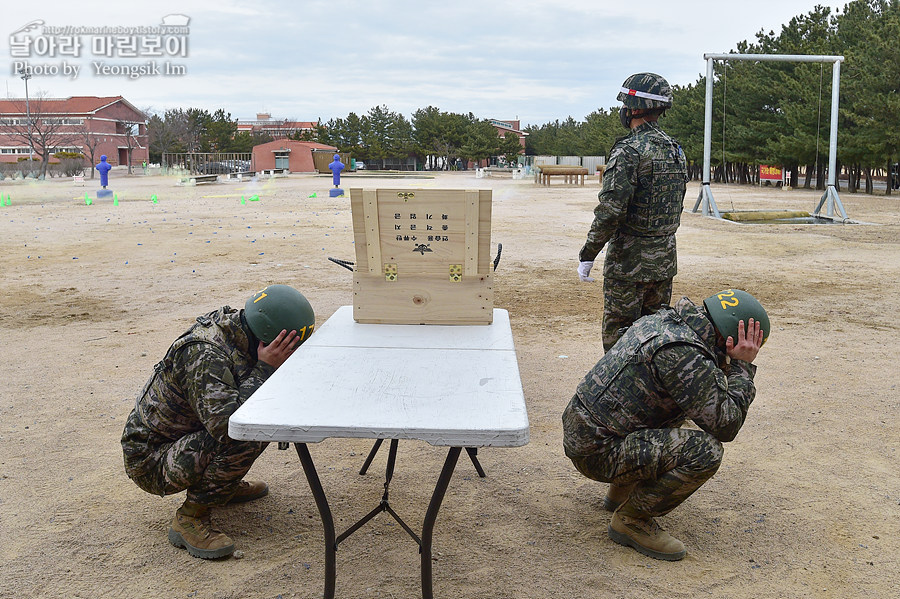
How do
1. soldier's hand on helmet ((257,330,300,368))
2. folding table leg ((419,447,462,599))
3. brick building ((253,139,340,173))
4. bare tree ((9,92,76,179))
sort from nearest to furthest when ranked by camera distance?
folding table leg ((419,447,462,599)) < soldier's hand on helmet ((257,330,300,368)) < bare tree ((9,92,76,179)) < brick building ((253,139,340,173))

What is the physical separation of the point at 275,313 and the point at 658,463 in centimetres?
153

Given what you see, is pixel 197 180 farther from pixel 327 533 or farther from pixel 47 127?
pixel 327 533

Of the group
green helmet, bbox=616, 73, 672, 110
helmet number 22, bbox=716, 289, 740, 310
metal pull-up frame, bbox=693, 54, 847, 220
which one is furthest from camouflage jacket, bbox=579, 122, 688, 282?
metal pull-up frame, bbox=693, 54, 847, 220

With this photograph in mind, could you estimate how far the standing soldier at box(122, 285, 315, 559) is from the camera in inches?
115

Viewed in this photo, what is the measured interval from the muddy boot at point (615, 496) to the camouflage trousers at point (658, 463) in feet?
1.02

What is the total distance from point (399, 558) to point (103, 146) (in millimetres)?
70650

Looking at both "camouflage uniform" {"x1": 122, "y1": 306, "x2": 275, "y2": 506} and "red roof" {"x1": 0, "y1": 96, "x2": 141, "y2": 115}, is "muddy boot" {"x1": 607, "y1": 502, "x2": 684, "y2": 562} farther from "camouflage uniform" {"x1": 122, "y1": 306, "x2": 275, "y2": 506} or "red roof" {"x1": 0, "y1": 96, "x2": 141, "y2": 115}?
"red roof" {"x1": 0, "y1": 96, "x2": 141, "y2": 115}

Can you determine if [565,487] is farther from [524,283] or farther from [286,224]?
[286,224]

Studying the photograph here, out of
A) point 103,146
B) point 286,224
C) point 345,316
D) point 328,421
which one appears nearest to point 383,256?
point 345,316

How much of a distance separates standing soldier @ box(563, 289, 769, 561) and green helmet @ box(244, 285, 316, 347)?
111 cm

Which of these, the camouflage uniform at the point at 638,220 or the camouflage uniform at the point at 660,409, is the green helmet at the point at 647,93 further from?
the camouflage uniform at the point at 660,409

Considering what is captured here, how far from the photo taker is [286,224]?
670 inches

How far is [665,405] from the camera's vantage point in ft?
9.77

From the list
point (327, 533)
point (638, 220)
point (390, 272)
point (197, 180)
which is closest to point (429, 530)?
point (327, 533)
